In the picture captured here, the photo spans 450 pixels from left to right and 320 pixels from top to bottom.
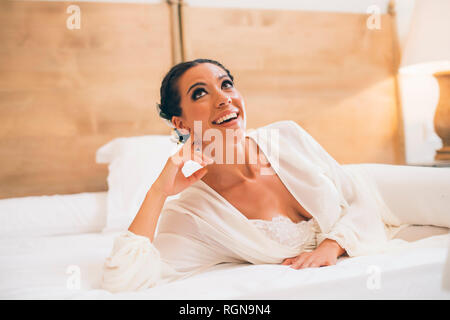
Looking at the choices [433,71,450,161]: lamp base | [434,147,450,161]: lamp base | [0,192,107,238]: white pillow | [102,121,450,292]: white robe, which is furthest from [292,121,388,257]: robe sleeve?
[433,71,450,161]: lamp base

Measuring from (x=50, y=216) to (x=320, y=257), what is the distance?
4.41 feet

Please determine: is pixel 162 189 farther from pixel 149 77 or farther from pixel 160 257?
pixel 149 77

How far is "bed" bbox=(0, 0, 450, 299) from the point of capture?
5.72 ft

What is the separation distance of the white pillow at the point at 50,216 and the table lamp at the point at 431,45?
2.01 m

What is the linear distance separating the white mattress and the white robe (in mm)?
60

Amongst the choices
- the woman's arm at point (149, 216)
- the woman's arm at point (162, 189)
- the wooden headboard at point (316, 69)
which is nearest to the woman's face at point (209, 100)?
the woman's arm at point (162, 189)

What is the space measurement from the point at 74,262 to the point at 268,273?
65 cm

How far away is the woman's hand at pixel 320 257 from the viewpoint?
0.99 m

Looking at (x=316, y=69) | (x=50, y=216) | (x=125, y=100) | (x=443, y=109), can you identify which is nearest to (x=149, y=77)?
(x=125, y=100)

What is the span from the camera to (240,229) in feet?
3.62

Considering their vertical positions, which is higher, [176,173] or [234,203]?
[176,173]

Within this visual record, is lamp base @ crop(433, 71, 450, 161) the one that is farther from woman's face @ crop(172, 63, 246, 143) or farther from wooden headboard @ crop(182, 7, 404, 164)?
woman's face @ crop(172, 63, 246, 143)

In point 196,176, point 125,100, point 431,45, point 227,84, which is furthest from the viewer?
point 125,100

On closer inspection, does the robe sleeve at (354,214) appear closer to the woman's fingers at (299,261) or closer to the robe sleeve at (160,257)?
the woman's fingers at (299,261)
